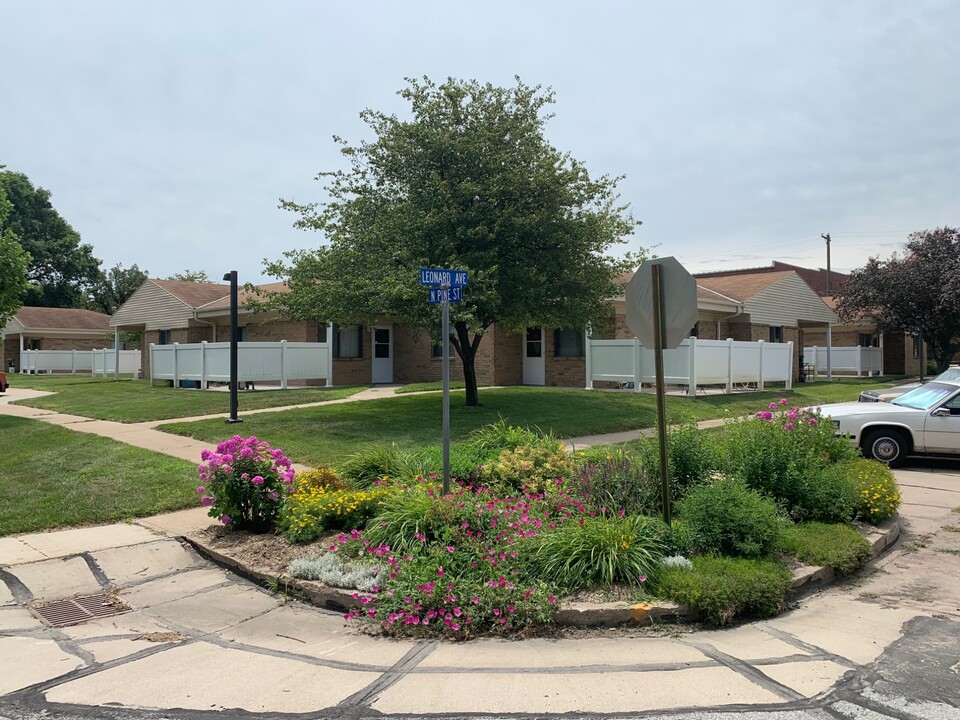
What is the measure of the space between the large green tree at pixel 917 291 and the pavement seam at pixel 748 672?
28769mm

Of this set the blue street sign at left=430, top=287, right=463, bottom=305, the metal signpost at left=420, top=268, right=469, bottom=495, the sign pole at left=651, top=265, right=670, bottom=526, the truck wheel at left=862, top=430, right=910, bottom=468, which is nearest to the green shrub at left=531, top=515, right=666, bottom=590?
the sign pole at left=651, top=265, right=670, bottom=526

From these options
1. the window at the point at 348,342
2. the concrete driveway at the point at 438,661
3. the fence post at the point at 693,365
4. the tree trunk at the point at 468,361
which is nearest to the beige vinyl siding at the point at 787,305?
the fence post at the point at 693,365

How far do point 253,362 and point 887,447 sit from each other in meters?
17.0

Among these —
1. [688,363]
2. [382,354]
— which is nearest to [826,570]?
[688,363]

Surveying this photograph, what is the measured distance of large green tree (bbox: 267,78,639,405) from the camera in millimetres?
13711

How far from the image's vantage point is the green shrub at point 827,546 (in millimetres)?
5777

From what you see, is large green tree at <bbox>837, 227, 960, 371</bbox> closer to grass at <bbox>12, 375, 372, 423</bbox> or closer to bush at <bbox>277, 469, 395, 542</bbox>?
grass at <bbox>12, 375, 372, 423</bbox>

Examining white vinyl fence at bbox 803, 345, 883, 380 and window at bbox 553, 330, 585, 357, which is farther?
white vinyl fence at bbox 803, 345, 883, 380

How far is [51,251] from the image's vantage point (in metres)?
60.9

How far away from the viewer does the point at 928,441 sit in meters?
10.4

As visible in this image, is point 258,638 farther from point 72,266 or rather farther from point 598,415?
point 72,266

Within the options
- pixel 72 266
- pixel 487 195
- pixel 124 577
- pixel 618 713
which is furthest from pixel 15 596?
pixel 72 266

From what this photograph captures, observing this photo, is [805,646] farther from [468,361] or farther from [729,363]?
[729,363]

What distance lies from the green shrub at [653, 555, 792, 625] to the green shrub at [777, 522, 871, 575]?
630 millimetres
